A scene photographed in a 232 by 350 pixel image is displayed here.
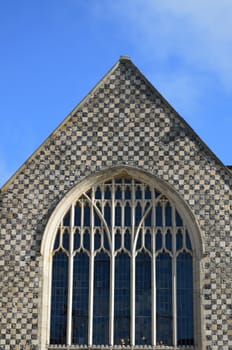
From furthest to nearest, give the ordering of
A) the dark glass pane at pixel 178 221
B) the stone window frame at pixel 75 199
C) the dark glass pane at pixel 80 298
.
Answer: the dark glass pane at pixel 178 221 < the dark glass pane at pixel 80 298 < the stone window frame at pixel 75 199

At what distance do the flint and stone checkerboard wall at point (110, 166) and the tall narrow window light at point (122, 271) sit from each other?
2.04 ft

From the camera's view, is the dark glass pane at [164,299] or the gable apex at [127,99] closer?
the dark glass pane at [164,299]

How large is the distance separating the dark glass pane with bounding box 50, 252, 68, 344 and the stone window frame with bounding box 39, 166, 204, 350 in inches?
6.2

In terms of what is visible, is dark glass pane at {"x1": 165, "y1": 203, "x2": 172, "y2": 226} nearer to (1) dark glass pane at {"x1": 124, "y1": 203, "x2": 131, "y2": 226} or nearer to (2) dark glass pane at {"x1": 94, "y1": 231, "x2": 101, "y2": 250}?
(1) dark glass pane at {"x1": 124, "y1": 203, "x2": 131, "y2": 226}

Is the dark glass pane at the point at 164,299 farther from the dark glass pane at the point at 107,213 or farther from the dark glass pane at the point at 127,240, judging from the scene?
the dark glass pane at the point at 107,213

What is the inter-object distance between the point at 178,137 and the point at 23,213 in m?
5.45

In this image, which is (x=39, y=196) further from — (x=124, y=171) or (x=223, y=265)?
(x=223, y=265)

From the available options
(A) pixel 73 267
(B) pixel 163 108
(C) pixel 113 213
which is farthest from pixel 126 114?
(A) pixel 73 267

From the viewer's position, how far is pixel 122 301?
83.7 feet

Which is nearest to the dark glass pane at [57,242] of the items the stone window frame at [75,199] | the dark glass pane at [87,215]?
the stone window frame at [75,199]

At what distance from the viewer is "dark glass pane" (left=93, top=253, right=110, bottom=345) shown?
82.6 feet

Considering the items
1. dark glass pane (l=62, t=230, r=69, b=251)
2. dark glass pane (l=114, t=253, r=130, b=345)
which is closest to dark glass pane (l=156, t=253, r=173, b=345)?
dark glass pane (l=114, t=253, r=130, b=345)

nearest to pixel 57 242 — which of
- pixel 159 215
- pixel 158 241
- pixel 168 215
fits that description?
pixel 158 241

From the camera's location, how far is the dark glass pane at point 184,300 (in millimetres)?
25094
